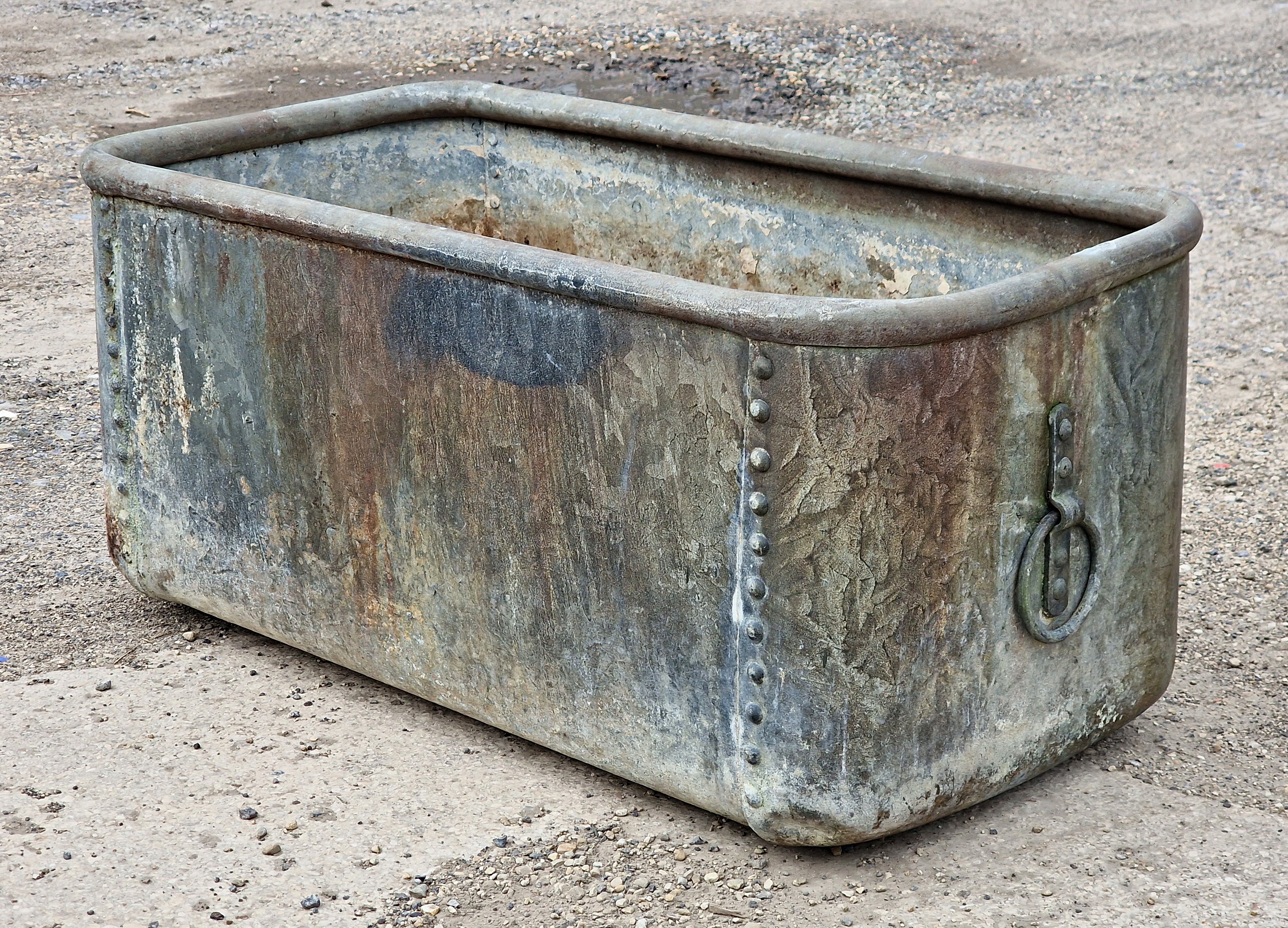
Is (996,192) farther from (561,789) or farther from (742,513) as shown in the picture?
(561,789)

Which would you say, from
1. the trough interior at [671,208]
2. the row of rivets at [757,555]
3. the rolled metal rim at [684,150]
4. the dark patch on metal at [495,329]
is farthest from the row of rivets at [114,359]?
the row of rivets at [757,555]

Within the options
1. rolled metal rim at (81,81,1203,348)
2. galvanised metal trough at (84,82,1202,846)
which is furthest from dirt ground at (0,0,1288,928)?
rolled metal rim at (81,81,1203,348)

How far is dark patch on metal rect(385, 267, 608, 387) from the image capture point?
9.50ft

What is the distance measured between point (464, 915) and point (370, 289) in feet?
3.89

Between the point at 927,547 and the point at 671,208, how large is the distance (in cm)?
166

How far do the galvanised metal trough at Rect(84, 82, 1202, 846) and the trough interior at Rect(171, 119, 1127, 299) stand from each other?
15 millimetres

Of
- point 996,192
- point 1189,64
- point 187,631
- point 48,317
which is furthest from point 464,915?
point 1189,64

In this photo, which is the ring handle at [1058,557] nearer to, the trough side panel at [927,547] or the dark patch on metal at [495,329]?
the trough side panel at [927,547]

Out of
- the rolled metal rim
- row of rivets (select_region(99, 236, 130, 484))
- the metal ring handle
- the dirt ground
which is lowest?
the dirt ground

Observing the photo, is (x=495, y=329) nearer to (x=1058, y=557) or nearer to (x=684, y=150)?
(x=1058, y=557)

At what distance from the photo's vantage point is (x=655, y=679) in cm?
299

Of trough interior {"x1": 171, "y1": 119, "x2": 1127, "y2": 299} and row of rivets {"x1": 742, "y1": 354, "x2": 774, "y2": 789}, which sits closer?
row of rivets {"x1": 742, "y1": 354, "x2": 774, "y2": 789}

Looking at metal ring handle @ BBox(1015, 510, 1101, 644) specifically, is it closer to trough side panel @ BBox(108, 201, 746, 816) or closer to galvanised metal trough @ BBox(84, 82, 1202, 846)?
galvanised metal trough @ BBox(84, 82, 1202, 846)

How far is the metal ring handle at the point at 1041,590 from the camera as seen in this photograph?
284cm
